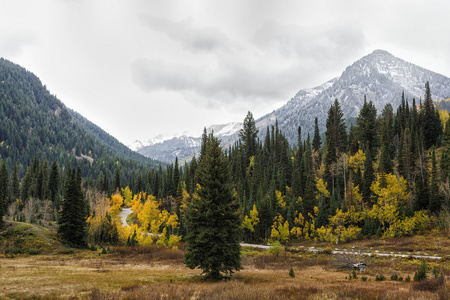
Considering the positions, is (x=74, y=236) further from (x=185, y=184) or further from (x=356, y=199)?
(x=356, y=199)

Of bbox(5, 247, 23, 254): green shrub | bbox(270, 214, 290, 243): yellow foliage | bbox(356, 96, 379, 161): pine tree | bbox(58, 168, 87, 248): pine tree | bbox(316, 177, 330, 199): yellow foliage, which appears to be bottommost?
bbox(270, 214, 290, 243): yellow foliage

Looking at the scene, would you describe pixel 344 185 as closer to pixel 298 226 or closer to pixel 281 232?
pixel 298 226

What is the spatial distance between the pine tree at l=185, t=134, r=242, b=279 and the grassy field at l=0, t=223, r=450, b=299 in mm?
1564

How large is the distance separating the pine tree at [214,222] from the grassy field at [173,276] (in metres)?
1.56

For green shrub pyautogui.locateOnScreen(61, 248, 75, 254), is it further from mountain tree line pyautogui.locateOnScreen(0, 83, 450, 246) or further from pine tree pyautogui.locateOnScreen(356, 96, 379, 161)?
pine tree pyautogui.locateOnScreen(356, 96, 379, 161)

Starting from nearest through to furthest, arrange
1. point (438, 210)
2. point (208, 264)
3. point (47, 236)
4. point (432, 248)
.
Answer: point (208, 264)
point (432, 248)
point (47, 236)
point (438, 210)

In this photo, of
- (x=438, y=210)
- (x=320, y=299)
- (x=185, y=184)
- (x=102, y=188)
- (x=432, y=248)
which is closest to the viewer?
(x=320, y=299)

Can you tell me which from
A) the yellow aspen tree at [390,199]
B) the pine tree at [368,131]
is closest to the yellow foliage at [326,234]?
the yellow aspen tree at [390,199]

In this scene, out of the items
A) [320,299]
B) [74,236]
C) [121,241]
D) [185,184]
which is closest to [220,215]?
[320,299]

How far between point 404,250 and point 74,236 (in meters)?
60.4

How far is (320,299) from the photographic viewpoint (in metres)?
12.1

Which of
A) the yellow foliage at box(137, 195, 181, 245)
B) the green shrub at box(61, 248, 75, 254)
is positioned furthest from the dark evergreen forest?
the green shrub at box(61, 248, 75, 254)

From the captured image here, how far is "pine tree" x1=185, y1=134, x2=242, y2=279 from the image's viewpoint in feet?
70.7

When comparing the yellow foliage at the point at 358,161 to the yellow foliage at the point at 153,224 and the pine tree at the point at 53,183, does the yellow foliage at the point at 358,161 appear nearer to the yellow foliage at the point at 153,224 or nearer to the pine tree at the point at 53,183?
the yellow foliage at the point at 153,224
